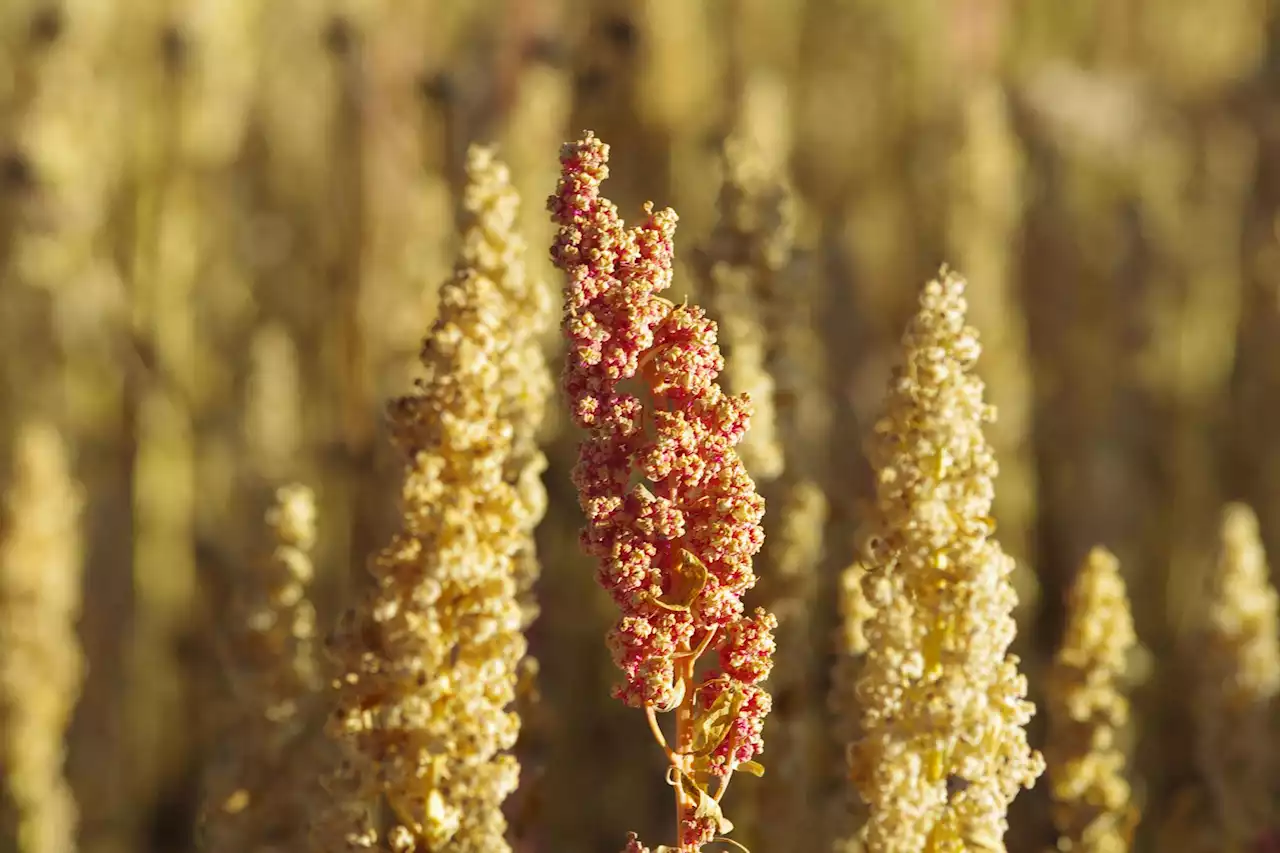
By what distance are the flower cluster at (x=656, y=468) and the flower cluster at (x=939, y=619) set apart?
35 centimetres

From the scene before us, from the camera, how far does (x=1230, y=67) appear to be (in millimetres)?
4395

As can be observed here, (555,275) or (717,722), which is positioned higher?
(555,275)

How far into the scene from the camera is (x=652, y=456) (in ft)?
4.98

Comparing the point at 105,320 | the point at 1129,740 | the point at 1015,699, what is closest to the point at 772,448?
the point at 1015,699

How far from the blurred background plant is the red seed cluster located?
4.39 feet

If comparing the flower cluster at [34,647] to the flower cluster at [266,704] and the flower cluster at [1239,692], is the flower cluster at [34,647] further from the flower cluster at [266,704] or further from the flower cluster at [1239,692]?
the flower cluster at [1239,692]

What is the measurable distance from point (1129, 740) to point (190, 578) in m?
→ 2.21

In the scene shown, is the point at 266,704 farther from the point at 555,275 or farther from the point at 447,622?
the point at 555,275

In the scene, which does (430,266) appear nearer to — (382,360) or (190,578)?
(382,360)

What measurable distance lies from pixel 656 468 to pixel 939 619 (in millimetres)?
521

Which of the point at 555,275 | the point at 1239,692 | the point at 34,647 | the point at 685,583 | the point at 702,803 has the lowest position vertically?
the point at 702,803

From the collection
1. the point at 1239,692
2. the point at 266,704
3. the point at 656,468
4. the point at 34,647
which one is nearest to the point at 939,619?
the point at 656,468

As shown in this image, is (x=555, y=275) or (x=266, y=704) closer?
(x=266, y=704)

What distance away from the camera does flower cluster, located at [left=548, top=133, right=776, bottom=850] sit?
1.53m
